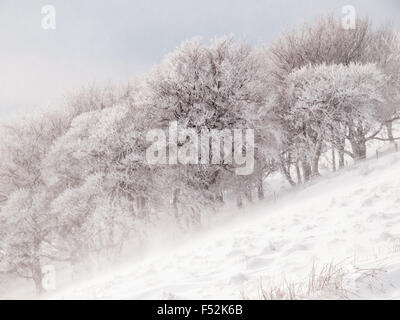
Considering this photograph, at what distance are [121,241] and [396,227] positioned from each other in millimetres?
16150

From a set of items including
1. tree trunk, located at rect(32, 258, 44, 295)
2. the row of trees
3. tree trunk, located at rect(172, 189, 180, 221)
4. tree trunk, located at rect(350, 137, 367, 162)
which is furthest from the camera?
tree trunk, located at rect(350, 137, 367, 162)

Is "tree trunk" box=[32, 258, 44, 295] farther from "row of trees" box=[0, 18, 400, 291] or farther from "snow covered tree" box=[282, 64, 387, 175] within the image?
"snow covered tree" box=[282, 64, 387, 175]

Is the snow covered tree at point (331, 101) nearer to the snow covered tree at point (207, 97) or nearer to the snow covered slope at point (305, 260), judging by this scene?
the snow covered tree at point (207, 97)

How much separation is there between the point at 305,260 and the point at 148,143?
16331 millimetres

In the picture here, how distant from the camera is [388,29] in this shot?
27.8 m

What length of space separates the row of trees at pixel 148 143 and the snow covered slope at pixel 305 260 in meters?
10.5

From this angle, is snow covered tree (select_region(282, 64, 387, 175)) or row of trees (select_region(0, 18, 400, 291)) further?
snow covered tree (select_region(282, 64, 387, 175))

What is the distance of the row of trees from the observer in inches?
788

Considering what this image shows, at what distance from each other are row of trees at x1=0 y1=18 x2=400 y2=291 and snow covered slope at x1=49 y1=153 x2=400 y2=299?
10.5 metres

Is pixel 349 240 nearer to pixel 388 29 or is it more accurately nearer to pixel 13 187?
pixel 13 187

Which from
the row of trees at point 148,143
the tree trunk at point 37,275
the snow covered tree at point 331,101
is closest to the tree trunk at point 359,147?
the row of trees at point 148,143

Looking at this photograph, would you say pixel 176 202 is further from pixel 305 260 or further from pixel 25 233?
pixel 305 260

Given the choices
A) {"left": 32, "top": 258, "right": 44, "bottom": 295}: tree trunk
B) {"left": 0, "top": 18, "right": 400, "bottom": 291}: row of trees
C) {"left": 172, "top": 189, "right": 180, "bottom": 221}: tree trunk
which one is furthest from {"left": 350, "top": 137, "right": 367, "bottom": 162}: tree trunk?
{"left": 32, "top": 258, "right": 44, "bottom": 295}: tree trunk

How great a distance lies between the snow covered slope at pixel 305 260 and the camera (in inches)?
165
